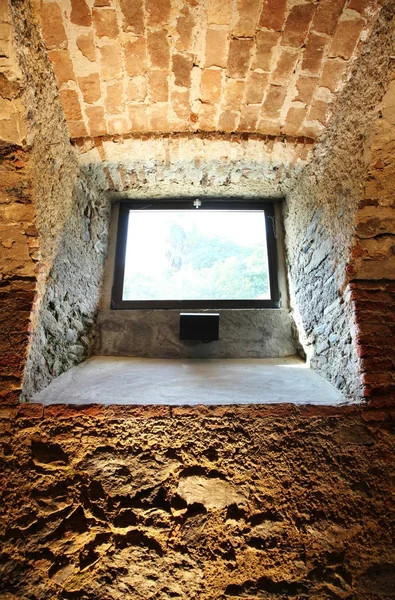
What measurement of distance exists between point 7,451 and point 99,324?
1.00 m

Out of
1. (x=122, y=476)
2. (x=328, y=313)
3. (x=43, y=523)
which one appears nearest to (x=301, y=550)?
(x=122, y=476)

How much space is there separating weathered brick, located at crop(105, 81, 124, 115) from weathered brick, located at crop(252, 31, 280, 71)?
0.66 meters

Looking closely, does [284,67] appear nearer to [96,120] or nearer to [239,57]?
[239,57]

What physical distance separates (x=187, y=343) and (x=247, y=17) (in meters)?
1.66

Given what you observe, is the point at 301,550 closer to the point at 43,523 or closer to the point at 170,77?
the point at 43,523

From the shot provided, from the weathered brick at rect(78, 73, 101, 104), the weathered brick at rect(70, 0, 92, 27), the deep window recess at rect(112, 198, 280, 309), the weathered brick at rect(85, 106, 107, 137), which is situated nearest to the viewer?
the weathered brick at rect(70, 0, 92, 27)

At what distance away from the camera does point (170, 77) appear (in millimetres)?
1514

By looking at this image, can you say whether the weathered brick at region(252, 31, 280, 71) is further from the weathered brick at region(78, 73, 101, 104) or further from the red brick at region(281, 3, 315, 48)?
the weathered brick at region(78, 73, 101, 104)

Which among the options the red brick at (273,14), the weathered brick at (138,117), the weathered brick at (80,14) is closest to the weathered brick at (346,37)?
the red brick at (273,14)

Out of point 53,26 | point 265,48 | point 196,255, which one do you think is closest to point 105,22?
point 53,26

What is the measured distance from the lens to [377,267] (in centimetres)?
143

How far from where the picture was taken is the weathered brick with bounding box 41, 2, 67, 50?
1254mm

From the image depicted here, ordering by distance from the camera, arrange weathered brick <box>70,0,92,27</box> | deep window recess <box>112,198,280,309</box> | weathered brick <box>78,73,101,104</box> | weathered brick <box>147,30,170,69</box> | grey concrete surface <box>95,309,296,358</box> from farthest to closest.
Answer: deep window recess <box>112,198,280,309</box> → grey concrete surface <box>95,309,296,358</box> → weathered brick <box>78,73,101,104</box> → weathered brick <box>147,30,170,69</box> → weathered brick <box>70,0,92,27</box>

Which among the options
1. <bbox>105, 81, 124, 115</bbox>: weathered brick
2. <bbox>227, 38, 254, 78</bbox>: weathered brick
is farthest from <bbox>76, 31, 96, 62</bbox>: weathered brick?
<bbox>227, 38, 254, 78</bbox>: weathered brick
